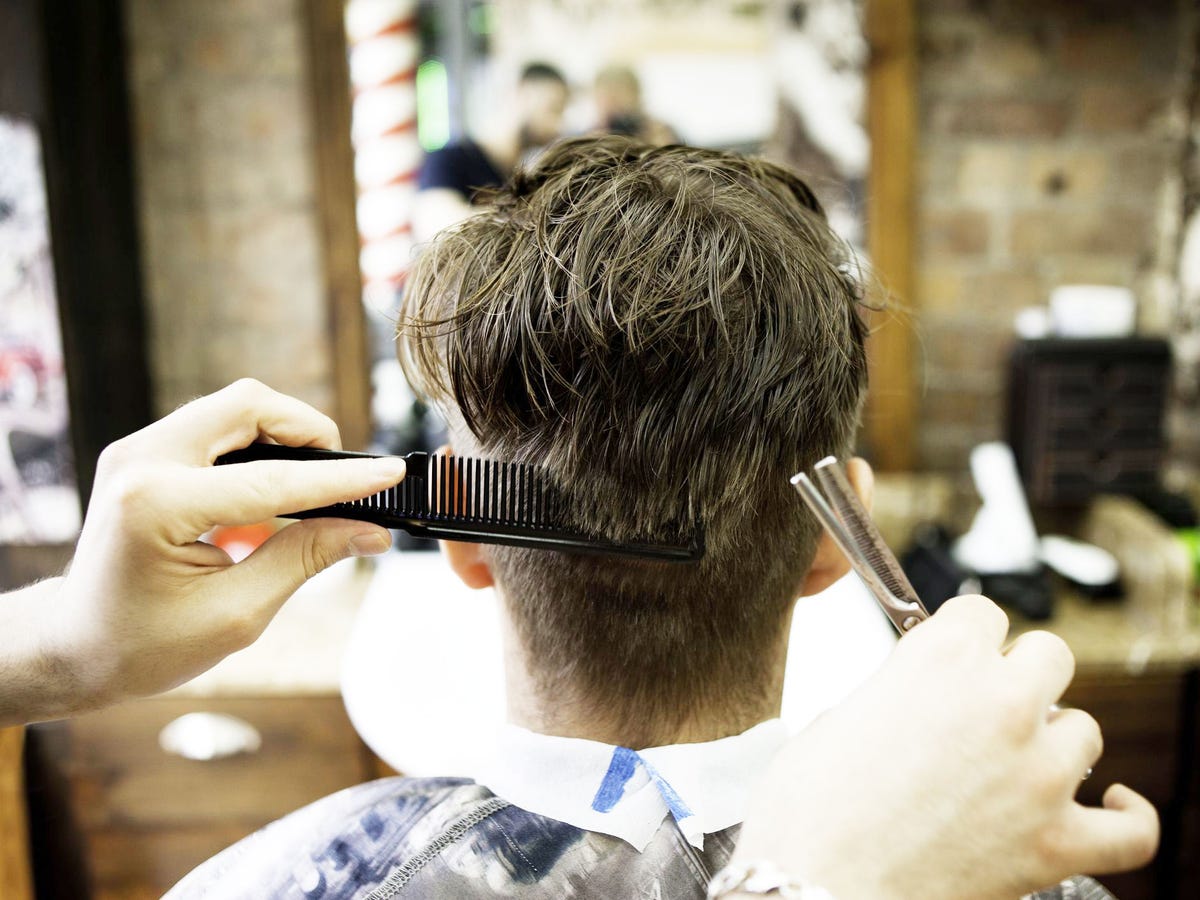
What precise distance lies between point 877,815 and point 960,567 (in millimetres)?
1337

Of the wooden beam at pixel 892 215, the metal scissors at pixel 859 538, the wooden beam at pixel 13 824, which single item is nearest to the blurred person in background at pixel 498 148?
the wooden beam at pixel 892 215

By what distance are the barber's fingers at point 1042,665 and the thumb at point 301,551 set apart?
44 cm

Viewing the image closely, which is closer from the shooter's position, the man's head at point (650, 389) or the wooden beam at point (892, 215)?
the man's head at point (650, 389)

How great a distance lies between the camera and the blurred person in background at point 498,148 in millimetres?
1896

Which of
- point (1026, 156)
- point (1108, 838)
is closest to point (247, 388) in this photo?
point (1108, 838)

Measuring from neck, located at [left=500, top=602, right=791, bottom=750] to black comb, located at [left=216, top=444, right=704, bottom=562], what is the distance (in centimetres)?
13

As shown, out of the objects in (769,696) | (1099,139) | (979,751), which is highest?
(1099,139)

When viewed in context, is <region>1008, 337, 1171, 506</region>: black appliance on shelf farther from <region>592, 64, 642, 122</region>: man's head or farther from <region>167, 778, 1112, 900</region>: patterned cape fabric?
<region>167, 778, 1112, 900</region>: patterned cape fabric

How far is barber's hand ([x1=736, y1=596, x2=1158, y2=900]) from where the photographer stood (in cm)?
49

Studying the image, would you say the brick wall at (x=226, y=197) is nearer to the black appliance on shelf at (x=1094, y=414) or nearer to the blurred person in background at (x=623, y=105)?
the blurred person in background at (x=623, y=105)

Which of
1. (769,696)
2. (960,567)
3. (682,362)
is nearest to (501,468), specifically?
(682,362)

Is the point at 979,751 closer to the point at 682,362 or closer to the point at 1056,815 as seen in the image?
the point at 1056,815

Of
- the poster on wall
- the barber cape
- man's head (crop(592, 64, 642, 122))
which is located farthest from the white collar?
man's head (crop(592, 64, 642, 122))

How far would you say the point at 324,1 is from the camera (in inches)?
74.2
